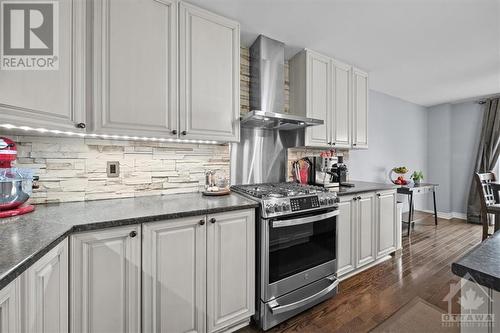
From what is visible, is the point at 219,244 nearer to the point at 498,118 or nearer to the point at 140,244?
the point at 140,244

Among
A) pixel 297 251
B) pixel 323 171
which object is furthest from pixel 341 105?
pixel 297 251

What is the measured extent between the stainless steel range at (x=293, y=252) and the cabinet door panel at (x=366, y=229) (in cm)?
52

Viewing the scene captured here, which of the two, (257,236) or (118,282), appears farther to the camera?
(257,236)

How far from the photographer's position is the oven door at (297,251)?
5.09ft

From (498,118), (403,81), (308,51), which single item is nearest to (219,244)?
(308,51)

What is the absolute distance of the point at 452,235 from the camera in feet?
11.7

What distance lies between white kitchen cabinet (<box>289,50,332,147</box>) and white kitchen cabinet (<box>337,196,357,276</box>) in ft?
2.41

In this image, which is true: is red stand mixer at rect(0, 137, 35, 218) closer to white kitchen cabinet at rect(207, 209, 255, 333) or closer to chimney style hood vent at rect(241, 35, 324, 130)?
white kitchen cabinet at rect(207, 209, 255, 333)

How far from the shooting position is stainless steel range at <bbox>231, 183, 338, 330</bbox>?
5.08 feet

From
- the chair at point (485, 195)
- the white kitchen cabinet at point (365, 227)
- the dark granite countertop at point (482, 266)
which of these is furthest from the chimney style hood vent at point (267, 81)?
the chair at point (485, 195)

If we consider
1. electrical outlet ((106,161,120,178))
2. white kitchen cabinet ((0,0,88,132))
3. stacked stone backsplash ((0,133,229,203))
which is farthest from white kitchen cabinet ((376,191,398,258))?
white kitchen cabinet ((0,0,88,132))

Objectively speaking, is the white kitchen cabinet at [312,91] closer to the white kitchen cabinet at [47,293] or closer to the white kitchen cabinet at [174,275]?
the white kitchen cabinet at [174,275]

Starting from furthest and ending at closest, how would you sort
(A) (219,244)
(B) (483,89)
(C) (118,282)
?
(B) (483,89), (A) (219,244), (C) (118,282)

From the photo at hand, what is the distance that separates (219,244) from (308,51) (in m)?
2.20
